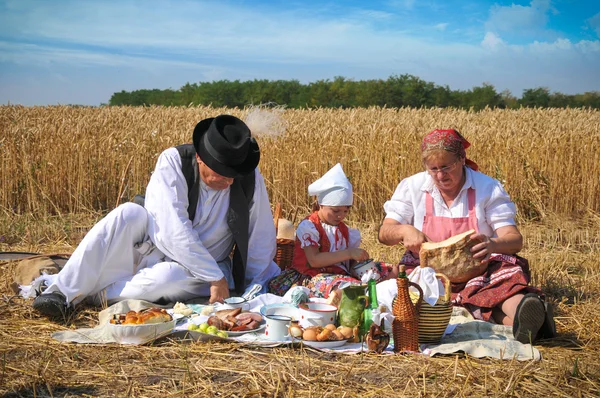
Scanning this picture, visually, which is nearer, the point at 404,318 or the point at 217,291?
the point at 404,318

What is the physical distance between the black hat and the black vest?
17 cm

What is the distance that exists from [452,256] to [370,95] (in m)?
37.4

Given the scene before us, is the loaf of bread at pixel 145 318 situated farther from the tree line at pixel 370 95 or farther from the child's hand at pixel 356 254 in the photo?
the tree line at pixel 370 95

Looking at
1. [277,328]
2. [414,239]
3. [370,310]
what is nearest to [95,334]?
[277,328]

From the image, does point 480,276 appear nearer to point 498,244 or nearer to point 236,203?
point 498,244

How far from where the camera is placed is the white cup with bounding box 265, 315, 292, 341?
408cm

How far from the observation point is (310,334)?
3979 millimetres

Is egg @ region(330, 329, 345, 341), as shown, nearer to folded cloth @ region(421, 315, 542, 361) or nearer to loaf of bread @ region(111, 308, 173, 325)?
folded cloth @ region(421, 315, 542, 361)

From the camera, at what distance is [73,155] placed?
885cm

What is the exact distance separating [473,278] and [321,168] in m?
4.60

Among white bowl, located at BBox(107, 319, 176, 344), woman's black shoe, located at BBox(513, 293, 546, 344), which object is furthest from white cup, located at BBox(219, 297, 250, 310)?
woman's black shoe, located at BBox(513, 293, 546, 344)

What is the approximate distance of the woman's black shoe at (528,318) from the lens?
156 inches

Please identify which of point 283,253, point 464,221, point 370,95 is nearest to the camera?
point 464,221

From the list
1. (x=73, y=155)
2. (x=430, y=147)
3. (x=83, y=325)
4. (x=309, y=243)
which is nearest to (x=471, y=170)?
(x=430, y=147)
